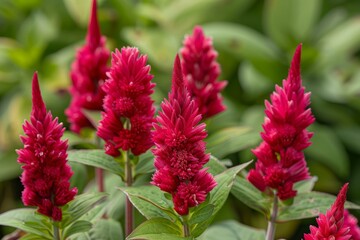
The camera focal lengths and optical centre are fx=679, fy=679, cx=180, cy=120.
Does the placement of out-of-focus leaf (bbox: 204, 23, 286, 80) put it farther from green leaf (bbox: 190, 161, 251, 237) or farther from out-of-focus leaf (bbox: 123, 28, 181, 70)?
green leaf (bbox: 190, 161, 251, 237)

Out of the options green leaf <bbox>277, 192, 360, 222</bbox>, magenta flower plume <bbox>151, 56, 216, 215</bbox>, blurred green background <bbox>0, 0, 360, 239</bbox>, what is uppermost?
blurred green background <bbox>0, 0, 360, 239</bbox>

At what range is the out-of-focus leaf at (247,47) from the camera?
2312mm

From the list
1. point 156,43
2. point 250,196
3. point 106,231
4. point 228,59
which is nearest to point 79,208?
point 106,231

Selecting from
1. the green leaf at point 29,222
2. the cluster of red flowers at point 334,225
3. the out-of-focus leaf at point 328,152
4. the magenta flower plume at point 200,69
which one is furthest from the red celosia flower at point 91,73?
the out-of-focus leaf at point 328,152

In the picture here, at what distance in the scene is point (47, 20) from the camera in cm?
260

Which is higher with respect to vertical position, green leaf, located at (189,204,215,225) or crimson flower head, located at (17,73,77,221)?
crimson flower head, located at (17,73,77,221)

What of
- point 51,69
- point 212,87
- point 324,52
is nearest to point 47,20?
point 51,69

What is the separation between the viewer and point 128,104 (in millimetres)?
902

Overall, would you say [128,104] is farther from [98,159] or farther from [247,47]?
[247,47]

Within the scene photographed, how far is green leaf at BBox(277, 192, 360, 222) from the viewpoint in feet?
3.30

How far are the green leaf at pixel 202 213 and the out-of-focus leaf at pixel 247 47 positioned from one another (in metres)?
1.43

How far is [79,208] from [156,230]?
0.44 feet

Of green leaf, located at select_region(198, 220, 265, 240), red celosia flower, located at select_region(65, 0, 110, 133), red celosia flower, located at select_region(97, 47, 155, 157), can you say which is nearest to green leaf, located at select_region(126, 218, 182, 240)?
red celosia flower, located at select_region(97, 47, 155, 157)

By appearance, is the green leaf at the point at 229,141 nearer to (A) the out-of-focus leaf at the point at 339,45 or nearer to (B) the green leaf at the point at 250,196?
(B) the green leaf at the point at 250,196
